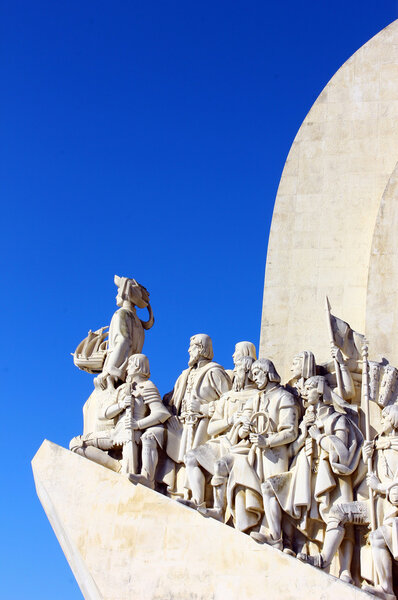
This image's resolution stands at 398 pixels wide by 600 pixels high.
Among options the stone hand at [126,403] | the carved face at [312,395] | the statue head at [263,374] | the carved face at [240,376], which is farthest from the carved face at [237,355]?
the stone hand at [126,403]

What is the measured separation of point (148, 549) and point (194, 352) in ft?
6.19

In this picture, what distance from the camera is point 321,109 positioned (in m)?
11.3

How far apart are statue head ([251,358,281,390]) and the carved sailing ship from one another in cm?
226

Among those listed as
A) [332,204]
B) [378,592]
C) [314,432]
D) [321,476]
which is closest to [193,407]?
[314,432]

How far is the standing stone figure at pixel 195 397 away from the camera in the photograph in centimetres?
921

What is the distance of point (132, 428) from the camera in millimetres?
9250

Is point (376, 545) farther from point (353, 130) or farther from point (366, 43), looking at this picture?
point (366, 43)

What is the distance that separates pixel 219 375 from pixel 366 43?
4175 mm

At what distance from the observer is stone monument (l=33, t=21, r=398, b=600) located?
7.96 metres

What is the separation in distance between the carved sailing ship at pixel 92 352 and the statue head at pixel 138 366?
88cm

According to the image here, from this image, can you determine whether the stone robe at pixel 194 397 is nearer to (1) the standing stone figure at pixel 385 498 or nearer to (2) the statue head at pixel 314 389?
(2) the statue head at pixel 314 389

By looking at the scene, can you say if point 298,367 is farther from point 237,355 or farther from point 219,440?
point 219,440

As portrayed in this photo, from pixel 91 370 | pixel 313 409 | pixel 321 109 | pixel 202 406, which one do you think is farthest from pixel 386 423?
pixel 321 109

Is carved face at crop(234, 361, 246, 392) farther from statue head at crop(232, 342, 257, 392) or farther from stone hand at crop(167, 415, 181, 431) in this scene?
stone hand at crop(167, 415, 181, 431)
